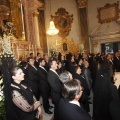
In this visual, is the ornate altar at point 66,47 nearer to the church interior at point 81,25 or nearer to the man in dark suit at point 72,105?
the church interior at point 81,25

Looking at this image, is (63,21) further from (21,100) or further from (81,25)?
(21,100)

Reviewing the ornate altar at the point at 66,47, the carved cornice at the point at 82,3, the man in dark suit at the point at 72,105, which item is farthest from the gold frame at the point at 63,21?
the man in dark suit at the point at 72,105

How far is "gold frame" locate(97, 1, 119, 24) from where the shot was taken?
16431 millimetres

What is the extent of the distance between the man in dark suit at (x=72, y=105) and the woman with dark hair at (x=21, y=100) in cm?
78

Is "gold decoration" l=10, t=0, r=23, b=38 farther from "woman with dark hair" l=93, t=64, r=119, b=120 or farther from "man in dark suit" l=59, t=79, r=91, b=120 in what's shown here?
"man in dark suit" l=59, t=79, r=91, b=120

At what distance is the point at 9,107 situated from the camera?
2850mm

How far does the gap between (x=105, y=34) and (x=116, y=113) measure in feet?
48.9

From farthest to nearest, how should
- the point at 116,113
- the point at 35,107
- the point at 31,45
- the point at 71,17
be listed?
1. the point at 71,17
2. the point at 31,45
3. the point at 35,107
4. the point at 116,113

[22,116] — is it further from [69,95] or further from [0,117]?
[69,95]

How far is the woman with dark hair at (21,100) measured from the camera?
284 cm

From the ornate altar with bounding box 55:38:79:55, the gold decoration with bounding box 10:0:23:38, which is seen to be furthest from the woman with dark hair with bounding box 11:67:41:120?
the ornate altar with bounding box 55:38:79:55

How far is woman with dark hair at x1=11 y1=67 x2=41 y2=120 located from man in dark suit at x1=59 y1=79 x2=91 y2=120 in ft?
2.56

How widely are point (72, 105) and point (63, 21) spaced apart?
16304mm

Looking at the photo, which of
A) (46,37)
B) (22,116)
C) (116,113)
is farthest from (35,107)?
(46,37)
